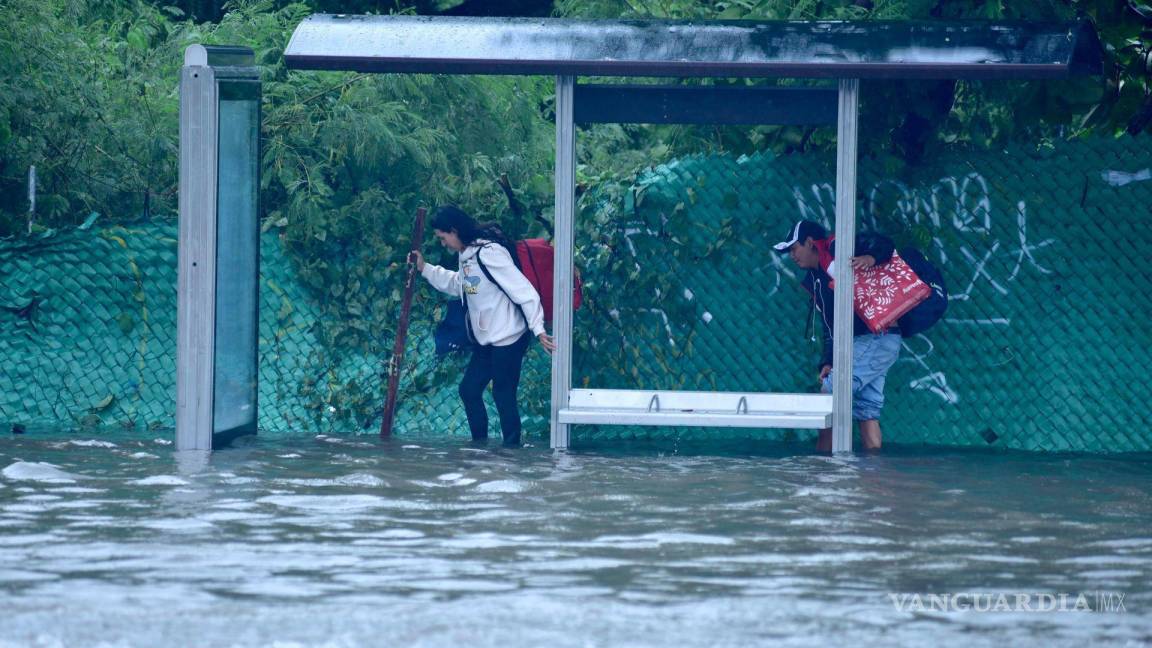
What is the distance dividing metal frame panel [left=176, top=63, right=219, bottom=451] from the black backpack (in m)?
4.12

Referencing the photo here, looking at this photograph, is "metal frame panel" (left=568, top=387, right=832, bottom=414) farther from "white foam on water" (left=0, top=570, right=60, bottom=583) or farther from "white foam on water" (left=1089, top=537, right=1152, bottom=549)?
"white foam on water" (left=0, top=570, right=60, bottom=583)

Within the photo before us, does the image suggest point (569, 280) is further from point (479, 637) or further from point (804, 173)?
point (479, 637)

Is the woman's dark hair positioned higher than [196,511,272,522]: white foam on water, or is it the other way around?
the woman's dark hair

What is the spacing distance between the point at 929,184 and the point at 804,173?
80 centimetres

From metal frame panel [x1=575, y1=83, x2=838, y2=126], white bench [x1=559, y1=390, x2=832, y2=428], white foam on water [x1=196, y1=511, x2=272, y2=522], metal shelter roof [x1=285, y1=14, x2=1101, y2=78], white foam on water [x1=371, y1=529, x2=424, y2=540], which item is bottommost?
white foam on water [x1=371, y1=529, x2=424, y2=540]

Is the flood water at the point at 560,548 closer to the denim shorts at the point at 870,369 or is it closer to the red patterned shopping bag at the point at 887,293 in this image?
the denim shorts at the point at 870,369

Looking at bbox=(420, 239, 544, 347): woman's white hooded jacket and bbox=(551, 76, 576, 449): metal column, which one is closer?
→ bbox=(551, 76, 576, 449): metal column

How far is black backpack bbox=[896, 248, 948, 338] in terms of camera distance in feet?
35.6

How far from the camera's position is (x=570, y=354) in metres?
11.0

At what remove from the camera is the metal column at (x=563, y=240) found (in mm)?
10844

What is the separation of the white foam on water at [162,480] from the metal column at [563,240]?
2.58m

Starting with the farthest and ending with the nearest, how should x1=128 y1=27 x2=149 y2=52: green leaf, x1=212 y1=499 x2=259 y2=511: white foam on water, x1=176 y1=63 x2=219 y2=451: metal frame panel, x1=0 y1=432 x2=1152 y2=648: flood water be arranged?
x1=128 y1=27 x2=149 y2=52: green leaf → x1=176 y1=63 x2=219 y2=451: metal frame panel → x1=212 y1=499 x2=259 y2=511: white foam on water → x1=0 y1=432 x2=1152 y2=648: flood water

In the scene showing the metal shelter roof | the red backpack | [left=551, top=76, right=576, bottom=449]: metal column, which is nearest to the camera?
the metal shelter roof

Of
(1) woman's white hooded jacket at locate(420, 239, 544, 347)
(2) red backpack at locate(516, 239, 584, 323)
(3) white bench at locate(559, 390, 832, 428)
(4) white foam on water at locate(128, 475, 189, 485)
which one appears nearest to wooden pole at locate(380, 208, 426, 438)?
(1) woman's white hooded jacket at locate(420, 239, 544, 347)
